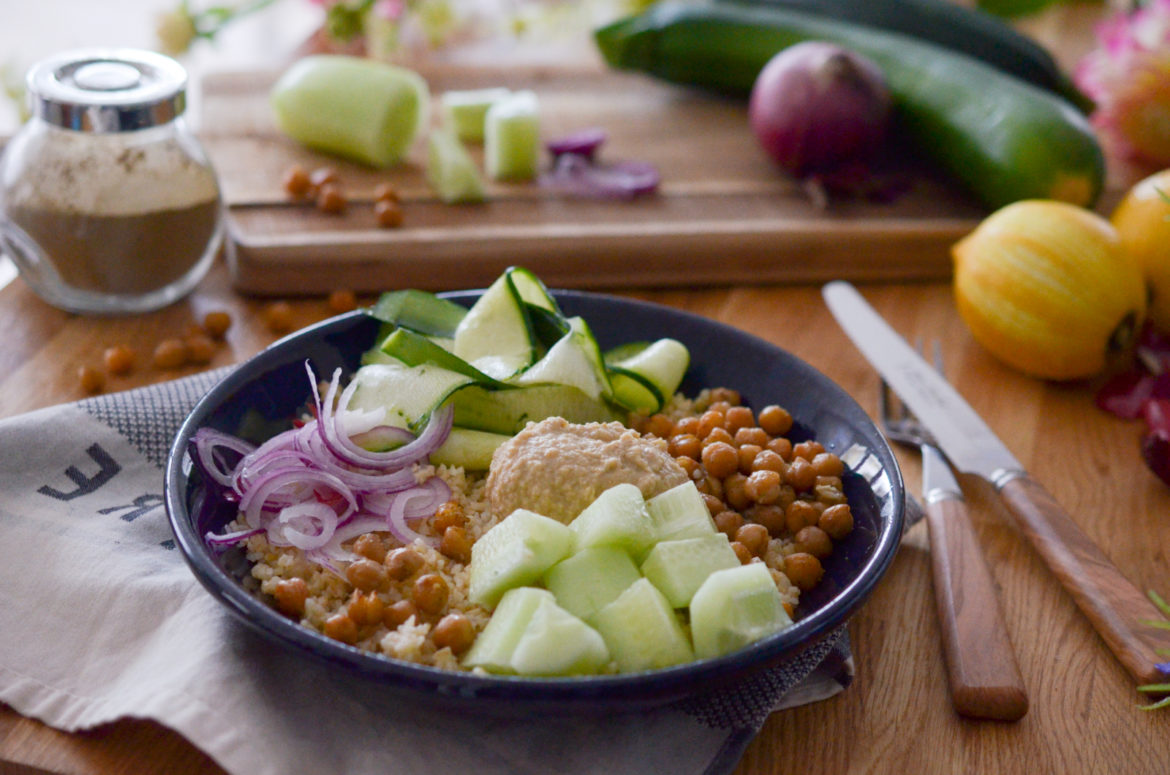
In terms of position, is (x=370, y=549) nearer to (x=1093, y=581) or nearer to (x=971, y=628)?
(x=971, y=628)

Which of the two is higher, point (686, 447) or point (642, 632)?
point (642, 632)

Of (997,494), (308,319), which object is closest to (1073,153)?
(997,494)

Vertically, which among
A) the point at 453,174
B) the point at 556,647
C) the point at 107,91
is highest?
the point at 107,91

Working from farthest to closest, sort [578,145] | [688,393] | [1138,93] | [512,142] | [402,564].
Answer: [1138,93]
[578,145]
[512,142]
[688,393]
[402,564]

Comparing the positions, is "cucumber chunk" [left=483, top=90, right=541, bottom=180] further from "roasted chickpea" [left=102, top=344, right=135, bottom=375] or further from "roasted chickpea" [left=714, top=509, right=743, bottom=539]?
"roasted chickpea" [left=714, top=509, right=743, bottom=539]

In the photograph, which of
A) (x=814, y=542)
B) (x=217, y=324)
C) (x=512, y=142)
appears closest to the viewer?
(x=814, y=542)

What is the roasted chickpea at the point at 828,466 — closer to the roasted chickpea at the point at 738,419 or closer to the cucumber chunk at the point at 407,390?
the roasted chickpea at the point at 738,419

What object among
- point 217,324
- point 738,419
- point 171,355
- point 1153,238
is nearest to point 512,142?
point 217,324
